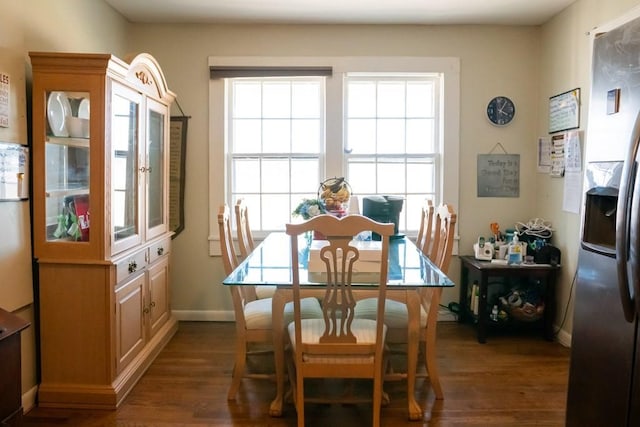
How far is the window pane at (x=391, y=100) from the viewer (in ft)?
12.9

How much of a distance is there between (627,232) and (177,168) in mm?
3180

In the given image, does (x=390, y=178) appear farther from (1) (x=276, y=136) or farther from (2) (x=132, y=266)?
(2) (x=132, y=266)

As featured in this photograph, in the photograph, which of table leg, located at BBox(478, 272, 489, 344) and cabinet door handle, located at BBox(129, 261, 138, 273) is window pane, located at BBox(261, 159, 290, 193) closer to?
cabinet door handle, located at BBox(129, 261, 138, 273)

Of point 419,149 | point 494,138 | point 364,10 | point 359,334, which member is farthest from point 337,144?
point 359,334

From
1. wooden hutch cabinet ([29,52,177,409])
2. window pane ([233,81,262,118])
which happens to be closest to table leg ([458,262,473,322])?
window pane ([233,81,262,118])

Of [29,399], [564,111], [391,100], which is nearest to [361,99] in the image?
[391,100]

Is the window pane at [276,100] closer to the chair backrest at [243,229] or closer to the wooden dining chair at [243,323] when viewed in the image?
the chair backrest at [243,229]

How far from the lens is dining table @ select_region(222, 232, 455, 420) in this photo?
6.88ft

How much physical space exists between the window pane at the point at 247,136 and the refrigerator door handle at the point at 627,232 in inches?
114

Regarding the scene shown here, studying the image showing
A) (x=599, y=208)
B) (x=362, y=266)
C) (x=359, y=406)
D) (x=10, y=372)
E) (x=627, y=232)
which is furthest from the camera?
(x=359, y=406)

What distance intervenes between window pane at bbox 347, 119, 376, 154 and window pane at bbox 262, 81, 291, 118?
546mm

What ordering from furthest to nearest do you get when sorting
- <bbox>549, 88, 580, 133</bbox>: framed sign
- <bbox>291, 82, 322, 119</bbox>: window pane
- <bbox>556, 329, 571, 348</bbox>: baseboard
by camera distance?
<bbox>291, 82, 322, 119</bbox>: window pane < <bbox>556, 329, 571, 348</bbox>: baseboard < <bbox>549, 88, 580, 133</bbox>: framed sign

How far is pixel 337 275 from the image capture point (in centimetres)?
200

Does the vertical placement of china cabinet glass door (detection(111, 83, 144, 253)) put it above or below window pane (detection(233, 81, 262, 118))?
below
